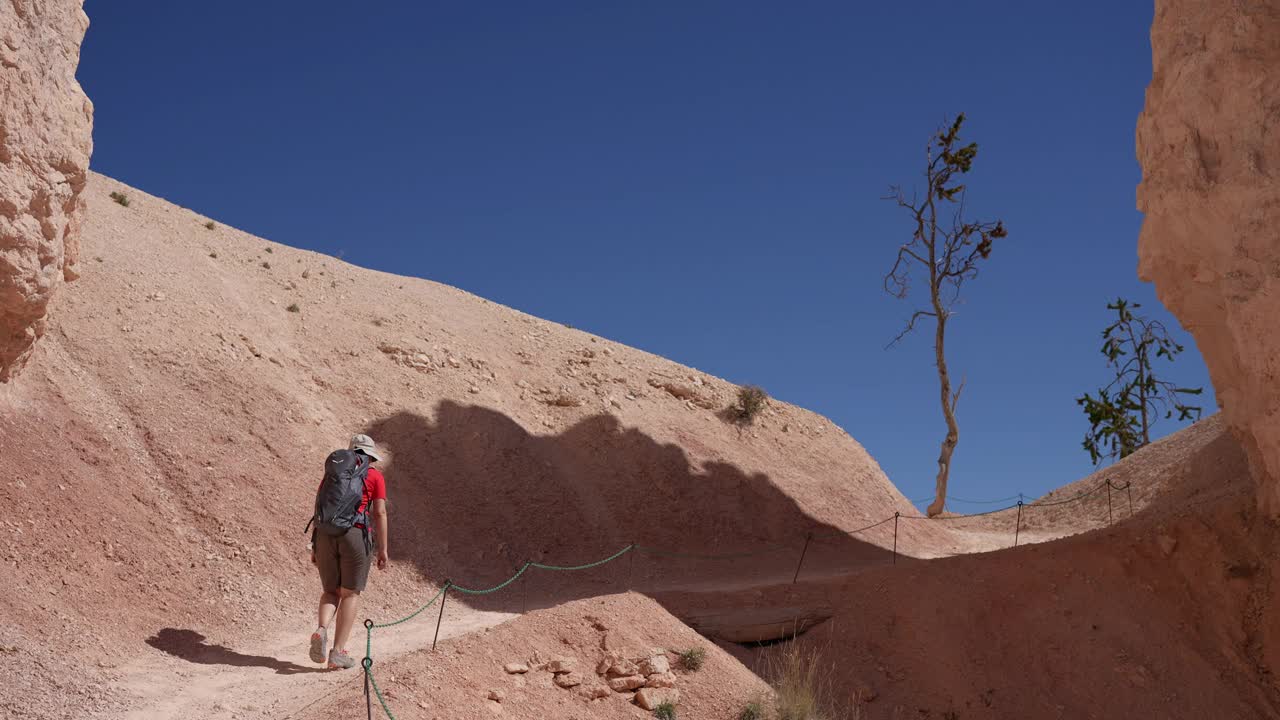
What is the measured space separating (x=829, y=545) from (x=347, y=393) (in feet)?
30.3

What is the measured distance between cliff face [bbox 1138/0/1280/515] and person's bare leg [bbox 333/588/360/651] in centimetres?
1013

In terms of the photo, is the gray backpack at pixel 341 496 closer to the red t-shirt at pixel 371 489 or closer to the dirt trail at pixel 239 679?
the red t-shirt at pixel 371 489

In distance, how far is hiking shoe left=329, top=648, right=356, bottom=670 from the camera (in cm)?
799

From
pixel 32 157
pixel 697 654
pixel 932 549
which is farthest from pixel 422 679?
pixel 932 549

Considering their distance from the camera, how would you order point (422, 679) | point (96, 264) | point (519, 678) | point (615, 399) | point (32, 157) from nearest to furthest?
point (422, 679) → point (519, 678) → point (32, 157) → point (96, 264) → point (615, 399)

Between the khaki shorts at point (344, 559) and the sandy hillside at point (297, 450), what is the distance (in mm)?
1673

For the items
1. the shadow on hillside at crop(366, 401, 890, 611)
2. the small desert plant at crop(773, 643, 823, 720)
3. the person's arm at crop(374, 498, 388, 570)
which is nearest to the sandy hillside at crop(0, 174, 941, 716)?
the shadow on hillside at crop(366, 401, 890, 611)

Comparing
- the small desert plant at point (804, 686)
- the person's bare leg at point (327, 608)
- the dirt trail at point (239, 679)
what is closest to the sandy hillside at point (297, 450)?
the dirt trail at point (239, 679)

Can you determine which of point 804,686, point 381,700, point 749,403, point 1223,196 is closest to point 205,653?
point 381,700

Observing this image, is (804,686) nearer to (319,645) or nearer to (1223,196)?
(319,645)

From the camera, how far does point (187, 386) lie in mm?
13062

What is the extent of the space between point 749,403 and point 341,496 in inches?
551

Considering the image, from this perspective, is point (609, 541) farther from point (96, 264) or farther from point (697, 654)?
point (96, 264)

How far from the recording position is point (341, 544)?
8.04m
